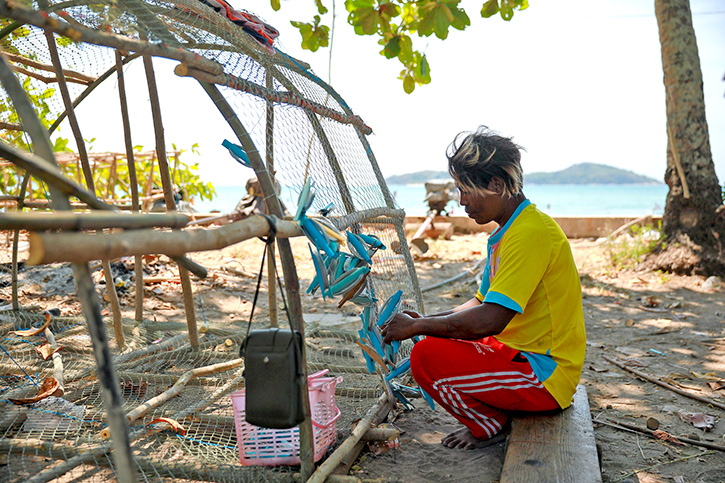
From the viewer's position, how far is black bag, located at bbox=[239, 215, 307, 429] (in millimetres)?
1779

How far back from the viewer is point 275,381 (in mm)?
1791

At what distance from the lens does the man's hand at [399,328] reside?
253 cm

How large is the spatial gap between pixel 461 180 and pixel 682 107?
214 inches

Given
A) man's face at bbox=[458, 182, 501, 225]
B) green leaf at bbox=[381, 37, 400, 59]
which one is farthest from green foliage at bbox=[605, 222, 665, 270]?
man's face at bbox=[458, 182, 501, 225]

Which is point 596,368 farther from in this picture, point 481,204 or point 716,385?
point 481,204

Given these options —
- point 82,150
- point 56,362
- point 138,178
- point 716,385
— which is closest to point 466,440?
point 716,385

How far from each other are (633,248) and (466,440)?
18.4ft

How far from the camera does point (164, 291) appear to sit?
611 cm

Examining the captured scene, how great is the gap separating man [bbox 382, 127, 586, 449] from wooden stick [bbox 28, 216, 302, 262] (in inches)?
49.5

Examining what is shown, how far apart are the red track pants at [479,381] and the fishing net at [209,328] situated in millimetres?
444

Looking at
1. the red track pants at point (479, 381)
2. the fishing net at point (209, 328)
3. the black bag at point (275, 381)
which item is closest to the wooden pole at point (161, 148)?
the fishing net at point (209, 328)

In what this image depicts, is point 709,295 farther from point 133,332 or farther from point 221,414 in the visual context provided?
point 133,332

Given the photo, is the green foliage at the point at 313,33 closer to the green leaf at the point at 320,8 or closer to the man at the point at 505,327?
the green leaf at the point at 320,8

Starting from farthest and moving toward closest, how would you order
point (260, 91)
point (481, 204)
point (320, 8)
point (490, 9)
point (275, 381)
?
point (320, 8), point (490, 9), point (481, 204), point (260, 91), point (275, 381)
